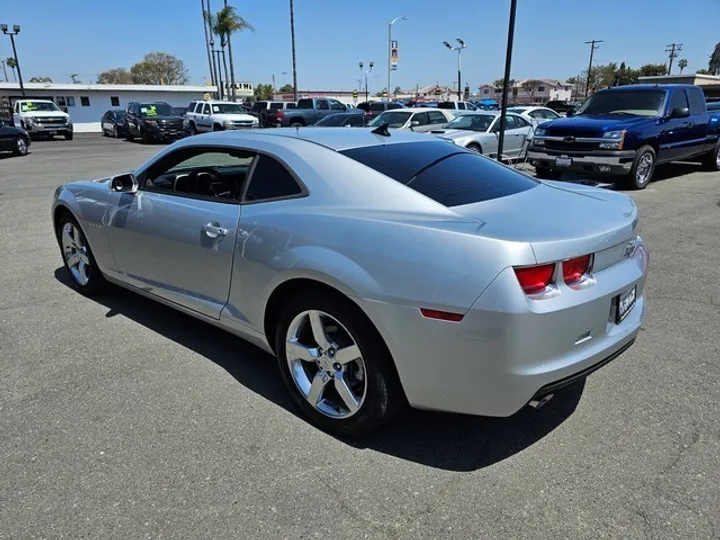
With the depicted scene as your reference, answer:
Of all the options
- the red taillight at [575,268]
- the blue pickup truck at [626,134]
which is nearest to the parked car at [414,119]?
the blue pickup truck at [626,134]

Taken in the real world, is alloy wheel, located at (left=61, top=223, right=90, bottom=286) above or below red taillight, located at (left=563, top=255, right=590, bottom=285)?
below

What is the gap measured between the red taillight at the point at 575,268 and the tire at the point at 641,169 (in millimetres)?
8858

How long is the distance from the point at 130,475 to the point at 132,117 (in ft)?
86.3

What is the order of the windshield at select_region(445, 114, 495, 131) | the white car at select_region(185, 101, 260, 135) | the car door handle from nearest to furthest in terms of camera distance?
the car door handle < the windshield at select_region(445, 114, 495, 131) < the white car at select_region(185, 101, 260, 135)

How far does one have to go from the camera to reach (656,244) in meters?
6.56

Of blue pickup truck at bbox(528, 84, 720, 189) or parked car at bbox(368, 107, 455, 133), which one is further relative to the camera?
parked car at bbox(368, 107, 455, 133)

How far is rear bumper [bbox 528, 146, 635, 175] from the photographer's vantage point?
993cm

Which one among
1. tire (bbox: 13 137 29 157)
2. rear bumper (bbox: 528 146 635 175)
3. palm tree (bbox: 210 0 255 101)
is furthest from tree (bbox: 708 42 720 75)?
tire (bbox: 13 137 29 157)

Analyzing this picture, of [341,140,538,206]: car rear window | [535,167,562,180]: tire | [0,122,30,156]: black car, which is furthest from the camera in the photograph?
[0,122,30,156]: black car

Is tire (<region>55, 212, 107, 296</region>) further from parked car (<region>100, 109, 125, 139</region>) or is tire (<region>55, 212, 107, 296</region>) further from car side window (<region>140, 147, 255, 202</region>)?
parked car (<region>100, 109, 125, 139</region>)

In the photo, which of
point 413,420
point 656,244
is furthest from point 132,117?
point 413,420

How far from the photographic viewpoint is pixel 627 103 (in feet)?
36.0

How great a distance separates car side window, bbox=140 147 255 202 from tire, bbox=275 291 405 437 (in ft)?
4.36

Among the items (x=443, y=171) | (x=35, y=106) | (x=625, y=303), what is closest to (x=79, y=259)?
(x=443, y=171)
